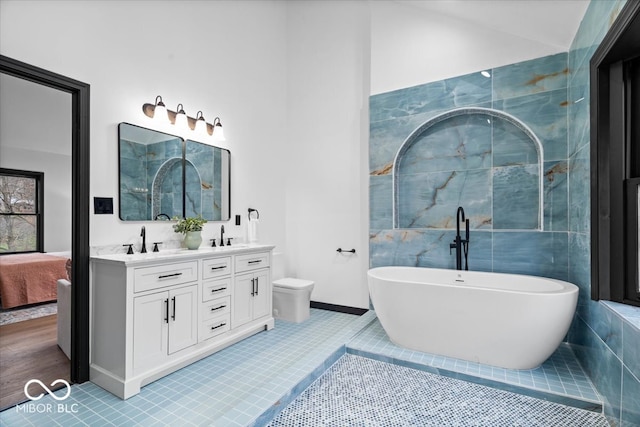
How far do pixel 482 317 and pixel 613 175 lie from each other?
44.6 inches

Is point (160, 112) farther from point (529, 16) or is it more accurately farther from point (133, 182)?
point (529, 16)

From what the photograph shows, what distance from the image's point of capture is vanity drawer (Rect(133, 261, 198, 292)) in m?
2.05

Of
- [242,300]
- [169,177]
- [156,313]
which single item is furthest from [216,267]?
[169,177]

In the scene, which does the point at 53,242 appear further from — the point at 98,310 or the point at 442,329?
the point at 442,329

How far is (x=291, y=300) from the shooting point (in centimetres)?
333

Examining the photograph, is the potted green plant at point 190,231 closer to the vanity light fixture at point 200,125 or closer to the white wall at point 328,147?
the vanity light fixture at point 200,125

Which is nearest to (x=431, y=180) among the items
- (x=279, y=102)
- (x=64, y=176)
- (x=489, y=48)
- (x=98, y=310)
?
(x=489, y=48)

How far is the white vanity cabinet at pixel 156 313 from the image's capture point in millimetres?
2006

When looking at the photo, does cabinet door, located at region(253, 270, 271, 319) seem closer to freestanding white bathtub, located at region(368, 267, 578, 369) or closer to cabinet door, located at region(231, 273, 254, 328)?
cabinet door, located at region(231, 273, 254, 328)

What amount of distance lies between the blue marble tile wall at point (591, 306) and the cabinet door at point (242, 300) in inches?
96.6

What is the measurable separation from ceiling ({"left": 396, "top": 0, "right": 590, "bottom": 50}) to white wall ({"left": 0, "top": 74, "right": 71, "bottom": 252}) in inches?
181

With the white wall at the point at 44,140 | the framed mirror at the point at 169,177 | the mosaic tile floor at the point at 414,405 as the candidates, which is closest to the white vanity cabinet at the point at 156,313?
the framed mirror at the point at 169,177
